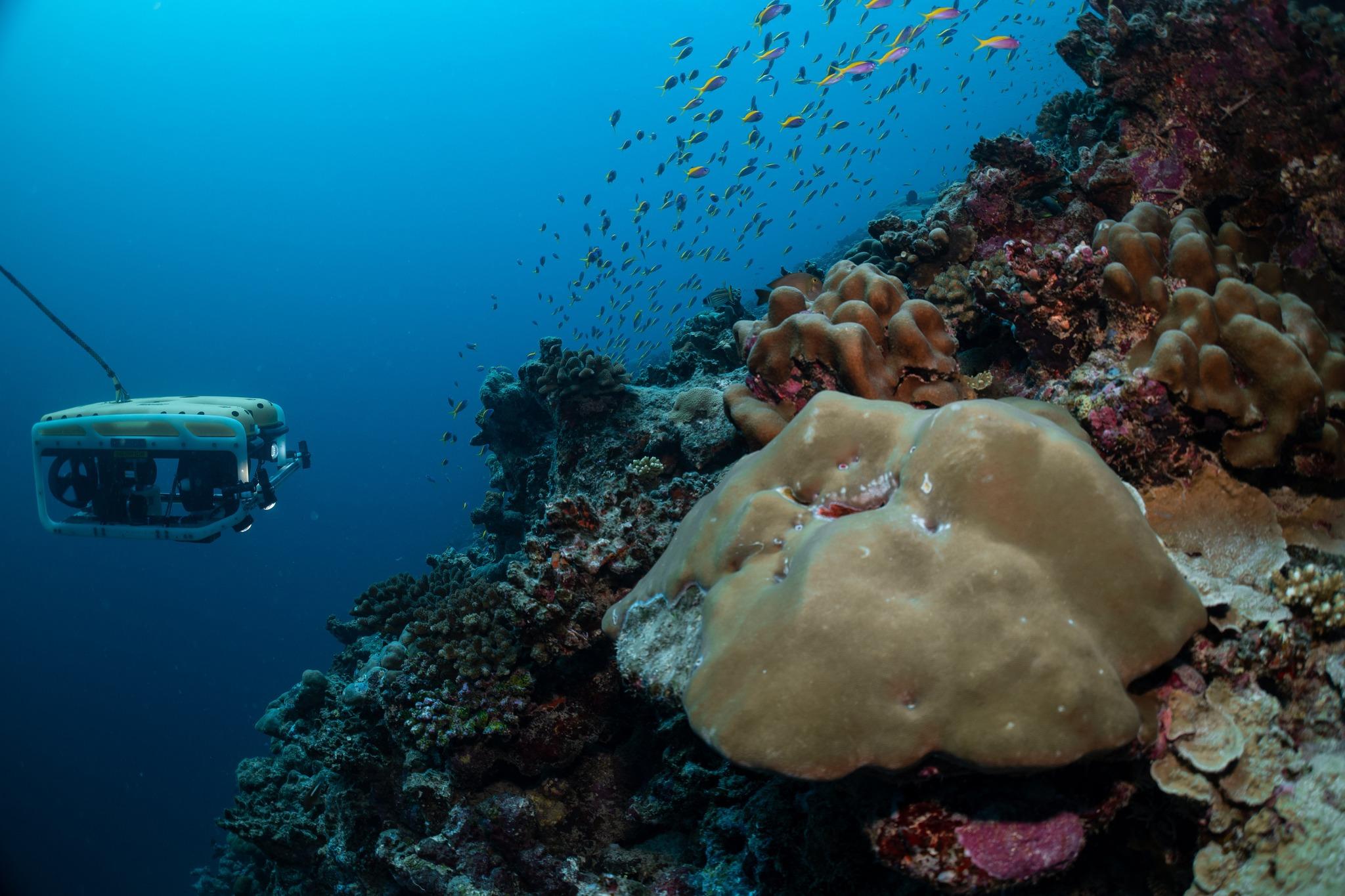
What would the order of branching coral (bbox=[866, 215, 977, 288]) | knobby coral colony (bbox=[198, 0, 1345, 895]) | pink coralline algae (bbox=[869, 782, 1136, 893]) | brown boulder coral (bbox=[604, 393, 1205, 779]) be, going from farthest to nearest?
branching coral (bbox=[866, 215, 977, 288])
pink coralline algae (bbox=[869, 782, 1136, 893])
knobby coral colony (bbox=[198, 0, 1345, 895])
brown boulder coral (bbox=[604, 393, 1205, 779])

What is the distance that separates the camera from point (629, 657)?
3.33m

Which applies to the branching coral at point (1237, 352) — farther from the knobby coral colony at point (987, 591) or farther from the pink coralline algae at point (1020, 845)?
the pink coralline algae at point (1020, 845)

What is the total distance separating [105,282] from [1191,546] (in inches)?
6852

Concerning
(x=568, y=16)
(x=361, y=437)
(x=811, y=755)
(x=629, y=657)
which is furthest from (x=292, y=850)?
(x=568, y=16)

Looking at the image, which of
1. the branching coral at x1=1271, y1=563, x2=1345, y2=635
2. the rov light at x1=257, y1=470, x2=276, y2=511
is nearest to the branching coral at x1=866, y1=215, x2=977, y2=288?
the branching coral at x1=1271, y1=563, x2=1345, y2=635

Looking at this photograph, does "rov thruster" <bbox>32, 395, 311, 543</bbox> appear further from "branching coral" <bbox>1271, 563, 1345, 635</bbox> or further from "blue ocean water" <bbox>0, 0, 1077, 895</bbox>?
"blue ocean water" <bbox>0, 0, 1077, 895</bbox>

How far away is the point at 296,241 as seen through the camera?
141250mm

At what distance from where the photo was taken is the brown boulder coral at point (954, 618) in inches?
84.0

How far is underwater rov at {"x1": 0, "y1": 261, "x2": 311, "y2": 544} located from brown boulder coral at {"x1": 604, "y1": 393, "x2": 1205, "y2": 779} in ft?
29.9

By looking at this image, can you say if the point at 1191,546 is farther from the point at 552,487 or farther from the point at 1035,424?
the point at 552,487

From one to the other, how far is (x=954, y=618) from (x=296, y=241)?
169818mm

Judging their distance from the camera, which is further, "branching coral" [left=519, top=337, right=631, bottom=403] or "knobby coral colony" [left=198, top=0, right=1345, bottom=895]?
"branching coral" [left=519, top=337, right=631, bottom=403]

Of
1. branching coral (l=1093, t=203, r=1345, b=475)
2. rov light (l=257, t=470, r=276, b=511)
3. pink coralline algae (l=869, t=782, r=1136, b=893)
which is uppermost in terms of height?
rov light (l=257, t=470, r=276, b=511)

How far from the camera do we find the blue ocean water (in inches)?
2972
